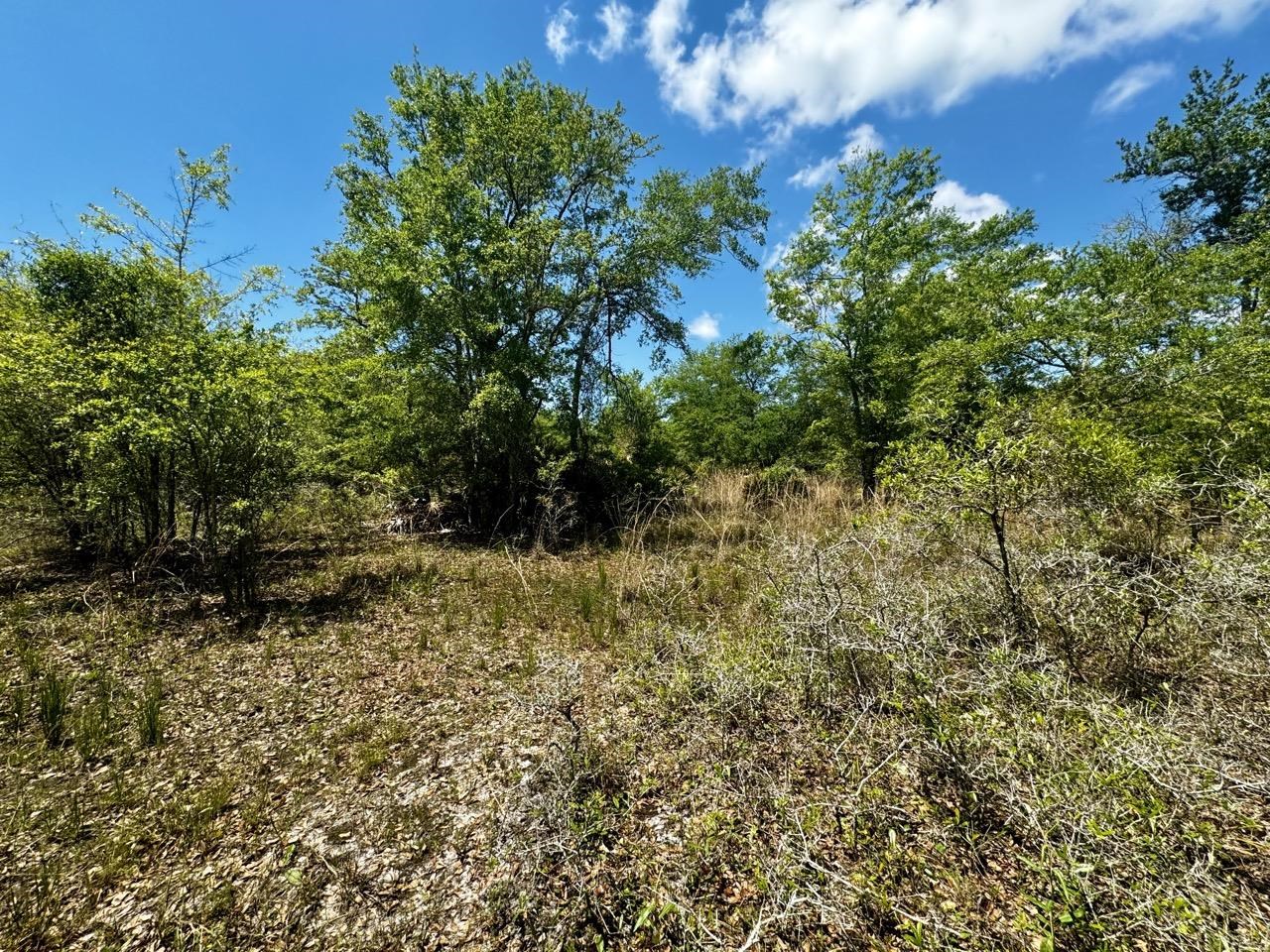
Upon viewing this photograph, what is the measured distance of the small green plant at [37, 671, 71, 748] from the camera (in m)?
3.63

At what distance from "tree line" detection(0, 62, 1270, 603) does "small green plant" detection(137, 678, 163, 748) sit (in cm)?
213

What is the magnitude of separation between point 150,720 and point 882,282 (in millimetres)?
14790

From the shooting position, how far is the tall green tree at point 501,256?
9023mm

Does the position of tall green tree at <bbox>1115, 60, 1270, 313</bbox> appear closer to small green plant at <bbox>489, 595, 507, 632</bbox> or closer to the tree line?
the tree line

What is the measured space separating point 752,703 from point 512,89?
1426cm

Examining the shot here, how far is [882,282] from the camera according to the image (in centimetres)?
1144

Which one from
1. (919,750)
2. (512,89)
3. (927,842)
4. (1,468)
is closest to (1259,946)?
(927,842)

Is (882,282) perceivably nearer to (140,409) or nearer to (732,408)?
(732,408)

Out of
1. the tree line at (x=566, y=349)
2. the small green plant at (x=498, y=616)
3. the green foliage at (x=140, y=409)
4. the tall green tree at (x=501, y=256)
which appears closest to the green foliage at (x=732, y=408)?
the tree line at (x=566, y=349)

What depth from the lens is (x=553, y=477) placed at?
32.1 ft

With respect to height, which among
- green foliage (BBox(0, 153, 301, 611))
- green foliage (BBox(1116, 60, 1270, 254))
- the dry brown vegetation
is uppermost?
green foliage (BBox(1116, 60, 1270, 254))

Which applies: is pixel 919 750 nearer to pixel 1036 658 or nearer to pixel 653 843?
pixel 1036 658

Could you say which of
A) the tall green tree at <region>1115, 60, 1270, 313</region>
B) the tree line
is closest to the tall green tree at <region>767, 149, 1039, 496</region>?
the tree line

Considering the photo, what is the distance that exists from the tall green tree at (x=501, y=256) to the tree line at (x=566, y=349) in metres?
0.07
